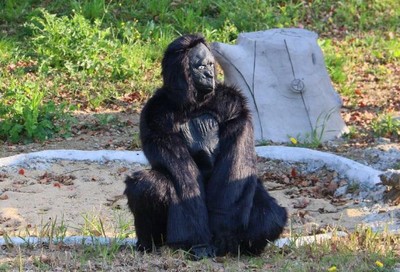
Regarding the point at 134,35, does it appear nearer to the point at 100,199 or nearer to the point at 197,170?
the point at 100,199

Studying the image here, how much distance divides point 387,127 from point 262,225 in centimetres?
467

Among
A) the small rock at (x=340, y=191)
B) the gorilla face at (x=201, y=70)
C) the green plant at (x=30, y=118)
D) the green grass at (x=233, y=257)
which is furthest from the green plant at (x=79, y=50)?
the gorilla face at (x=201, y=70)

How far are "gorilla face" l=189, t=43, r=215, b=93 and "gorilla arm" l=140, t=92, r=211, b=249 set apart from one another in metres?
0.30

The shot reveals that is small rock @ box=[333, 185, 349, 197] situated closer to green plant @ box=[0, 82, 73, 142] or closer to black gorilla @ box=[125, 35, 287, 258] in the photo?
black gorilla @ box=[125, 35, 287, 258]

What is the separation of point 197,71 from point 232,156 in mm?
633

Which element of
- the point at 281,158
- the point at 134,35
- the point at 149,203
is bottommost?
the point at 281,158

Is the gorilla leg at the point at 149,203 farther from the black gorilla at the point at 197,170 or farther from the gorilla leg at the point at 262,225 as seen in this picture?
the gorilla leg at the point at 262,225

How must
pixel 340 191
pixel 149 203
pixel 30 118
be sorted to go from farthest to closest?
pixel 30 118 < pixel 340 191 < pixel 149 203

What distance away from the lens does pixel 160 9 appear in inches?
580

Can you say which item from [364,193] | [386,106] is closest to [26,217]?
[364,193]

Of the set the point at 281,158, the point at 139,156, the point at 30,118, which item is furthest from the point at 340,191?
the point at 30,118

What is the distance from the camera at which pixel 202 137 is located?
21.5 feet

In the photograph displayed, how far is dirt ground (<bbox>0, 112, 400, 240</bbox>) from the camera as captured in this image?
774 centimetres

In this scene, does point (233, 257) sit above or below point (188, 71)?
below
